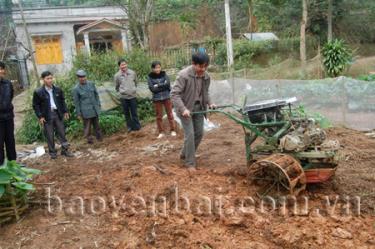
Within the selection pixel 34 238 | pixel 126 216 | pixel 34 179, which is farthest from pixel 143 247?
pixel 34 179

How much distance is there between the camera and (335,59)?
1305 centimetres

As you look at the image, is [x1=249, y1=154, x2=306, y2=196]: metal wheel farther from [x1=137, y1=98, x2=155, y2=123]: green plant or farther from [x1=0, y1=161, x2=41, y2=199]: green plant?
[x1=137, y1=98, x2=155, y2=123]: green plant

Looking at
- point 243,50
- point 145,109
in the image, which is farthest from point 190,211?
point 243,50

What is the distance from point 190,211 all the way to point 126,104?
484cm

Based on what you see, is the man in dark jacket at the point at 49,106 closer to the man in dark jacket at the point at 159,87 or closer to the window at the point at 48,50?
the man in dark jacket at the point at 159,87

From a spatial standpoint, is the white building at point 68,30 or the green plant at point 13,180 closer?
the green plant at point 13,180

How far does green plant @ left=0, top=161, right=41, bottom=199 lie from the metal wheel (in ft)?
8.37

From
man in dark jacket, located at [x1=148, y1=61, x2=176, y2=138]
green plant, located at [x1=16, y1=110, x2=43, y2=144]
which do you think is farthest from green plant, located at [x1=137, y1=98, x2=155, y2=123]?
green plant, located at [x1=16, y1=110, x2=43, y2=144]

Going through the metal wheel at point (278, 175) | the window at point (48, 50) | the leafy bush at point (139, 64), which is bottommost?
the metal wheel at point (278, 175)

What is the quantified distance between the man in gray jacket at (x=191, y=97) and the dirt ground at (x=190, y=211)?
434 mm

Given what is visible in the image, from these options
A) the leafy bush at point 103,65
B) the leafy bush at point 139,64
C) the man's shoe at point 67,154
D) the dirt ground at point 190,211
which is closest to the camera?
the dirt ground at point 190,211

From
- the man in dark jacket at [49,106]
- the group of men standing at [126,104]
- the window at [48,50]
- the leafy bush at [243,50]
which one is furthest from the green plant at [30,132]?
the window at [48,50]

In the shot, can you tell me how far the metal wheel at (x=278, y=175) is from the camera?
4.32 metres

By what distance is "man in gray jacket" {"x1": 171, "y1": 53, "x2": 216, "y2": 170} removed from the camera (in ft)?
17.3
